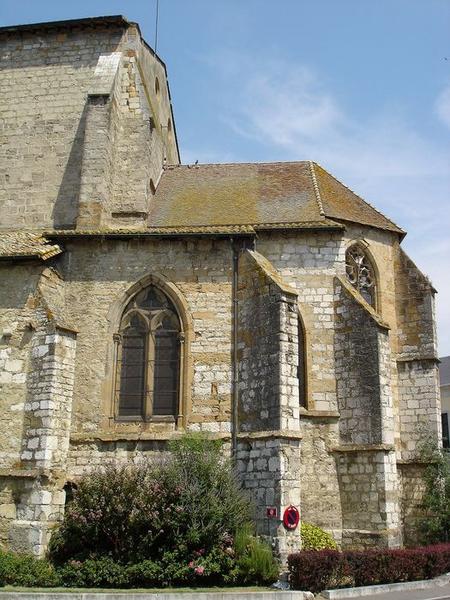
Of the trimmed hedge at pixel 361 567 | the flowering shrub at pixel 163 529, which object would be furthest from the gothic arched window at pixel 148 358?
the trimmed hedge at pixel 361 567

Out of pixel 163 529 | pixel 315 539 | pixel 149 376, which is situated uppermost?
pixel 149 376

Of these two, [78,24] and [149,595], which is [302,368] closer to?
[149,595]

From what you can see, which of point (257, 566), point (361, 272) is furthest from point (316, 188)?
point (257, 566)

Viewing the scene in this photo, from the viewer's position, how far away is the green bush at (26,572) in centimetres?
1238

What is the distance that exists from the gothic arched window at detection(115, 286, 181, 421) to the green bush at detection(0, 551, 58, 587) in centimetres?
380

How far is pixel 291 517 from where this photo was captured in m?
13.0

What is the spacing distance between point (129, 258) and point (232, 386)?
13.7ft

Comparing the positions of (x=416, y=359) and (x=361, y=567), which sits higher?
(x=416, y=359)

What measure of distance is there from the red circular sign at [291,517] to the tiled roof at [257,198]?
7.05 meters

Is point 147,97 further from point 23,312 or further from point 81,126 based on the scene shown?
point 23,312

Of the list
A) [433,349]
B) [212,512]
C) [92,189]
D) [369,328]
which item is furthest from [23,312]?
[433,349]

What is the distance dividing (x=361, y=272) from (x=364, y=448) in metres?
5.19

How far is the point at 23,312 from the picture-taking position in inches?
592

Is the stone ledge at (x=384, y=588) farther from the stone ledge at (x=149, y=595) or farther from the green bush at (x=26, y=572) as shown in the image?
the green bush at (x=26, y=572)
